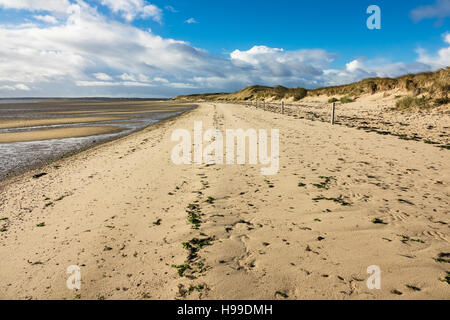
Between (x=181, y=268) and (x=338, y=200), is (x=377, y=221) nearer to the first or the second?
(x=338, y=200)

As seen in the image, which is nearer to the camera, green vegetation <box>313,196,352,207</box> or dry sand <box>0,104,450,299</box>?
dry sand <box>0,104,450,299</box>

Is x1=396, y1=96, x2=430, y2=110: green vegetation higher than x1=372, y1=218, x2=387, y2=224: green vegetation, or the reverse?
x1=396, y1=96, x2=430, y2=110: green vegetation

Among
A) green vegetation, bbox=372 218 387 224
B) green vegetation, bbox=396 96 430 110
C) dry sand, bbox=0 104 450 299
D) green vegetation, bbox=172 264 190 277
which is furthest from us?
green vegetation, bbox=396 96 430 110

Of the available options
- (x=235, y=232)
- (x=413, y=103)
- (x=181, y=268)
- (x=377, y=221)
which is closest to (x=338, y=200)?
(x=377, y=221)

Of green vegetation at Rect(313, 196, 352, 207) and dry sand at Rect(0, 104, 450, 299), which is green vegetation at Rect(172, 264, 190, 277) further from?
green vegetation at Rect(313, 196, 352, 207)

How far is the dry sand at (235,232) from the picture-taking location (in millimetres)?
2654

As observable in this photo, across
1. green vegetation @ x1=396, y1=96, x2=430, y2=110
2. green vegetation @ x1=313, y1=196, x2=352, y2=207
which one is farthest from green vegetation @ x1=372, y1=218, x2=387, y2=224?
green vegetation @ x1=396, y1=96, x2=430, y2=110

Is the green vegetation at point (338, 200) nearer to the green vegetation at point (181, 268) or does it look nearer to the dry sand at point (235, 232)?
the dry sand at point (235, 232)

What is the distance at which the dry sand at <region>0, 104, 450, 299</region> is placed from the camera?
104 inches

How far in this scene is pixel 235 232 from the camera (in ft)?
12.2
